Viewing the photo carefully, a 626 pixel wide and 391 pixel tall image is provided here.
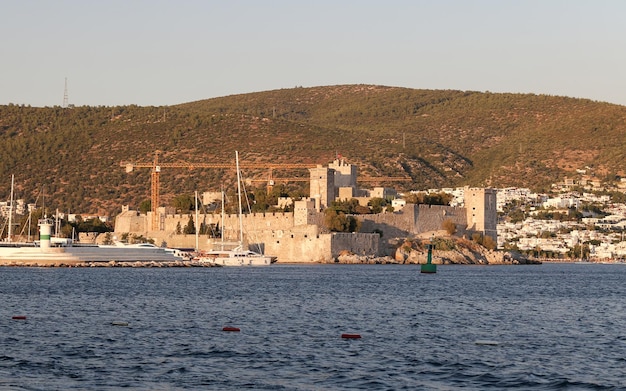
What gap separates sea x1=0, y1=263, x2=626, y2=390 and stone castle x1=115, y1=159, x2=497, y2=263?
25316 millimetres

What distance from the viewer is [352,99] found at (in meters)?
148

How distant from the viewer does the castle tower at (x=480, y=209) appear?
73188 mm

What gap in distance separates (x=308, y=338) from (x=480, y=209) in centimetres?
5035

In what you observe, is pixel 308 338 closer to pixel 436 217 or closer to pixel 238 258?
pixel 238 258

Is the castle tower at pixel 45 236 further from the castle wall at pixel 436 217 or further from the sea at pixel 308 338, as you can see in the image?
the sea at pixel 308 338

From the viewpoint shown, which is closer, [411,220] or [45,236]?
[45,236]

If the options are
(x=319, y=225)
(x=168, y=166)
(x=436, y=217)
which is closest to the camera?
(x=319, y=225)

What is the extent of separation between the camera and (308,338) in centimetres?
2380

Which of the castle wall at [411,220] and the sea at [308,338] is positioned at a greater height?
the castle wall at [411,220]

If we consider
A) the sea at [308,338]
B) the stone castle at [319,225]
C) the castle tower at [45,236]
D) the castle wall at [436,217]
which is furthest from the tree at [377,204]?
the sea at [308,338]

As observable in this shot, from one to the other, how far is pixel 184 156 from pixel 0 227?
66.5 ft

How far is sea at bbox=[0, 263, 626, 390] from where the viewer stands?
1872 centimetres

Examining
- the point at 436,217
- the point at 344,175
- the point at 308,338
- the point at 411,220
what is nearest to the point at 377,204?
the point at 411,220

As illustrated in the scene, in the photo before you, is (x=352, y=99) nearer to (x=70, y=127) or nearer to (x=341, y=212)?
(x=70, y=127)
